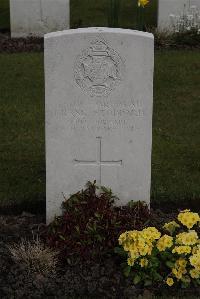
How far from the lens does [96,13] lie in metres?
13.6

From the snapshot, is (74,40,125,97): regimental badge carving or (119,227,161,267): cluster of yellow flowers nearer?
(119,227,161,267): cluster of yellow flowers

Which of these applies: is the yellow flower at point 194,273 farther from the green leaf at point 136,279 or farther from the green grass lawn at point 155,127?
the green grass lawn at point 155,127

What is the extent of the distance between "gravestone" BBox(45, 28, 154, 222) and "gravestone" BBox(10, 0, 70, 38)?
22.7ft

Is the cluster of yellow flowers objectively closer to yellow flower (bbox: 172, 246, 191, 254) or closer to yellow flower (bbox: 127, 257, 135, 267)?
yellow flower (bbox: 127, 257, 135, 267)

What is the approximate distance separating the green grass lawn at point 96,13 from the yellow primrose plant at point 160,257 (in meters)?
7.85

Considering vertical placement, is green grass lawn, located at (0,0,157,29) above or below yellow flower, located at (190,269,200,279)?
above

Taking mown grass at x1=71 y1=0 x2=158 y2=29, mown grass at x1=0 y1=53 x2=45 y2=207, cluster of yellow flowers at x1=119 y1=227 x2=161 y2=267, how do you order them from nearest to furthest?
cluster of yellow flowers at x1=119 y1=227 x2=161 y2=267 → mown grass at x1=0 y1=53 x2=45 y2=207 → mown grass at x1=71 y1=0 x2=158 y2=29

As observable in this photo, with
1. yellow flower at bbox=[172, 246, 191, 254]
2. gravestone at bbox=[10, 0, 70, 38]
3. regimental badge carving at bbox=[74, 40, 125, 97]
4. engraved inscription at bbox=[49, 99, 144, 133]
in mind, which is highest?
gravestone at bbox=[10, 0, 70, 38]

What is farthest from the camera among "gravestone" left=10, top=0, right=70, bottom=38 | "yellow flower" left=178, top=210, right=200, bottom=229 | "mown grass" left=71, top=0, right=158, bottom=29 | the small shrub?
"mown grass" left=71, top=0, right=158, bottom=29

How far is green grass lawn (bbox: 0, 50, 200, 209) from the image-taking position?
6980 millimetres

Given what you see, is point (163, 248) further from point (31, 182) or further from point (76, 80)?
point (31, 182)

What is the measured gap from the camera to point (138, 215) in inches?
226

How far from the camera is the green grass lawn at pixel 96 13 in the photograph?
12914 mm

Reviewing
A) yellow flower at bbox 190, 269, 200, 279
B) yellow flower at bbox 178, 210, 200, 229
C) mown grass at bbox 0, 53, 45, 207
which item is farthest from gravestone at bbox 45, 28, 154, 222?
mown grass at bbox 0, 53, 45, 207
